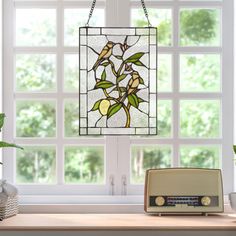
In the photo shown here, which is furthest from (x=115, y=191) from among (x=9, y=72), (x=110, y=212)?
(x=9, y=72)

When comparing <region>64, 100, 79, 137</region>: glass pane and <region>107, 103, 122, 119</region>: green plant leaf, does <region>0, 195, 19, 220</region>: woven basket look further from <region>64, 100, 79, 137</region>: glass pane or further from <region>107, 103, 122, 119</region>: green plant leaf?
<region>107, 103, 122, 119</region>: green plant leaf

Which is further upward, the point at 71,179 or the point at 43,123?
the point at 43,123

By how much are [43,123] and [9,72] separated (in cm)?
39

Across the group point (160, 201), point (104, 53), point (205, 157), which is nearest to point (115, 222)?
point (160, 201)

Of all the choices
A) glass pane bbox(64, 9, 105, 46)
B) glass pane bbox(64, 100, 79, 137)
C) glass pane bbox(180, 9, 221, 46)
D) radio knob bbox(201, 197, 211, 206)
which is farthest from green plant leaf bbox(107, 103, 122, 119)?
radio knob bbox(201, 197, 211, 206)

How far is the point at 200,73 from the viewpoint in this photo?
3697 millimetres

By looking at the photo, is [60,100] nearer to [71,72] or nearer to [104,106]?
[71,72]

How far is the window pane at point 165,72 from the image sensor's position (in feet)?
12.1

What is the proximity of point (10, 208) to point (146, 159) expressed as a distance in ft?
3.07

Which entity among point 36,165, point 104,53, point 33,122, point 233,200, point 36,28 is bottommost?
point 233,200

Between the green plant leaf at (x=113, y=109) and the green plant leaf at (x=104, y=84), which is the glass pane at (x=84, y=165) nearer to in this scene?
the green plant leaf at (x=113, y=109)

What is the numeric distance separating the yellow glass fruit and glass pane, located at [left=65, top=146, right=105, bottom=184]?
0.88 ft

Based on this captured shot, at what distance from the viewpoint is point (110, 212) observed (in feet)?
11.5

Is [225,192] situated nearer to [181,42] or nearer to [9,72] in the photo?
[181,42]
